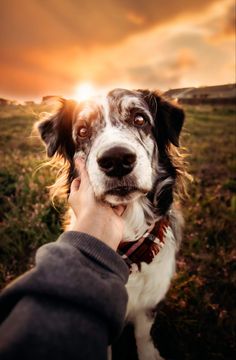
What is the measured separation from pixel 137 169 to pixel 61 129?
1431mm

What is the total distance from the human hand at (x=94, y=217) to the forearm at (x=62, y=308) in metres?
0.38

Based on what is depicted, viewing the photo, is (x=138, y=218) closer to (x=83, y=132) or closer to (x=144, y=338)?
(x=83, y=132)

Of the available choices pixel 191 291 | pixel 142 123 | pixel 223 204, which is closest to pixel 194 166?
pixel 223 204

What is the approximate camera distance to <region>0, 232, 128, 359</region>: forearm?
2.84 feet

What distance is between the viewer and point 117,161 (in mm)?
2137

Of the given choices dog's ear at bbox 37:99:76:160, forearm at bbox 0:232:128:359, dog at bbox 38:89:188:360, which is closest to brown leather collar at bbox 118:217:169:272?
dog at bbox 38:89:188:360

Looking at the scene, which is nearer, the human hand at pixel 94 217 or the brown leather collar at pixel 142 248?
the human hand at pixel 94 217

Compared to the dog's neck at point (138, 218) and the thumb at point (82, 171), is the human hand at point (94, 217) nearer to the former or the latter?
the thumb at point (82, 171)

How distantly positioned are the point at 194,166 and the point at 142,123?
5.11 meters

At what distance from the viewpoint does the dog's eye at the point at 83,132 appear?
2829 millimetres

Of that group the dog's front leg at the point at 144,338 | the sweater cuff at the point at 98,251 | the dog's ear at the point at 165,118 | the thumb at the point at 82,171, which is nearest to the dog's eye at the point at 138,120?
the dog's ear at the point at 165,118

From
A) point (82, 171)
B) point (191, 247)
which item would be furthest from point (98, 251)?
point (191, 247)

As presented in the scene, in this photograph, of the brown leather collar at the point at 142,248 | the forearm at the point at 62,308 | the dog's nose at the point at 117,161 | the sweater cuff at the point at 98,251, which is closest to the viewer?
the forearm at the point at 62,308

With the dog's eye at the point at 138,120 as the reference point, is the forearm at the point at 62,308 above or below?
below
